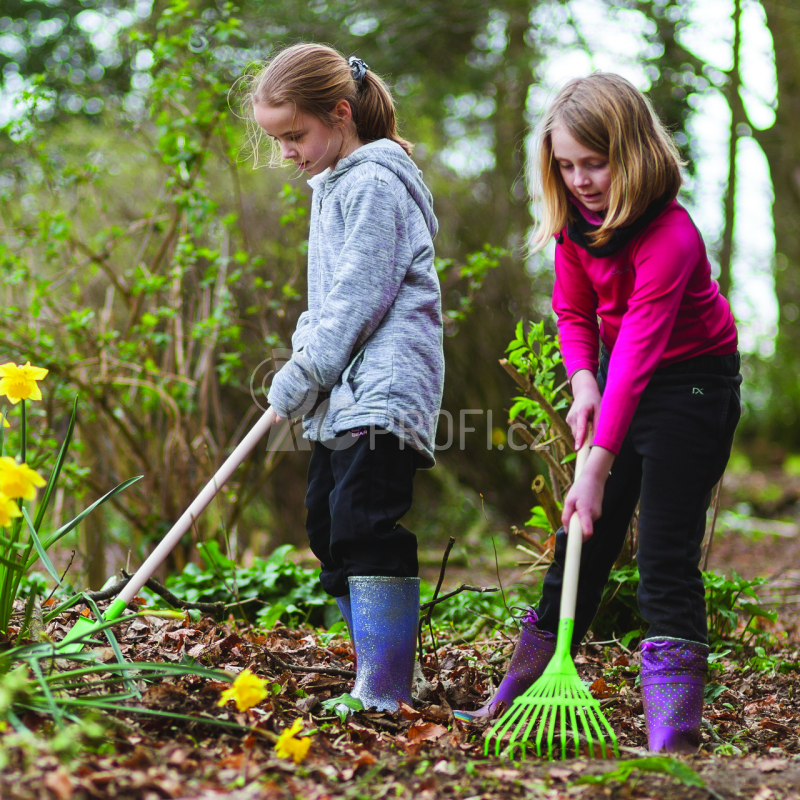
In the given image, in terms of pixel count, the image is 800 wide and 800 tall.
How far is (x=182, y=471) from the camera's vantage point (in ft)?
12.7

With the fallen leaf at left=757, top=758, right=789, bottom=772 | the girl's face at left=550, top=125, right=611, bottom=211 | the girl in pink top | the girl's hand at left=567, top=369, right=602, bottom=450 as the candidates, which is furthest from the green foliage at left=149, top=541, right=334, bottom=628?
the girl's face at left=550, top=125, right=611, bottom=211

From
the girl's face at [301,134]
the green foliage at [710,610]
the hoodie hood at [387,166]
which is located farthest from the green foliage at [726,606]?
the girl's face at [301,134]

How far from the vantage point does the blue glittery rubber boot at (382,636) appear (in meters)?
1.97

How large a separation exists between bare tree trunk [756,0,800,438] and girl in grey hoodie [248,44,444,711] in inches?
256

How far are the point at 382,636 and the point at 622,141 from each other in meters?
1.30

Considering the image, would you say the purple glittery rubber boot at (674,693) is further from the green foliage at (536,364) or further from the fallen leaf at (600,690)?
the green foliage at (536,364)

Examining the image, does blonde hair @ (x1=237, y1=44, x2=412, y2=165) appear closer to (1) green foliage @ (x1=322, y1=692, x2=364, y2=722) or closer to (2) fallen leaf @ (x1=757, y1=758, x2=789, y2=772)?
(1) green foliage @ (x1=322, y1=692, x2=364, y2=722)

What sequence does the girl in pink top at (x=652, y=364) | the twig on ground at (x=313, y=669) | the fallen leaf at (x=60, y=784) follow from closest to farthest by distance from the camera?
the fallen leaf at (x=60, y=784) → the girl in pink top at (x=652, y=364) → the twig on ground at (x=313, y=669)

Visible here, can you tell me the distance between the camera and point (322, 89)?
6.70ft

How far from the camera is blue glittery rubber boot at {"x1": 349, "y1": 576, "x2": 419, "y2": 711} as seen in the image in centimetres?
197

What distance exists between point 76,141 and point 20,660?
16.4 ft

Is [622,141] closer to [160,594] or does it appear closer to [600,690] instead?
[600,690]

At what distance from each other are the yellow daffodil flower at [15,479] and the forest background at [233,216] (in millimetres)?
1229

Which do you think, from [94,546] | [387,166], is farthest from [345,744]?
[94,546]
